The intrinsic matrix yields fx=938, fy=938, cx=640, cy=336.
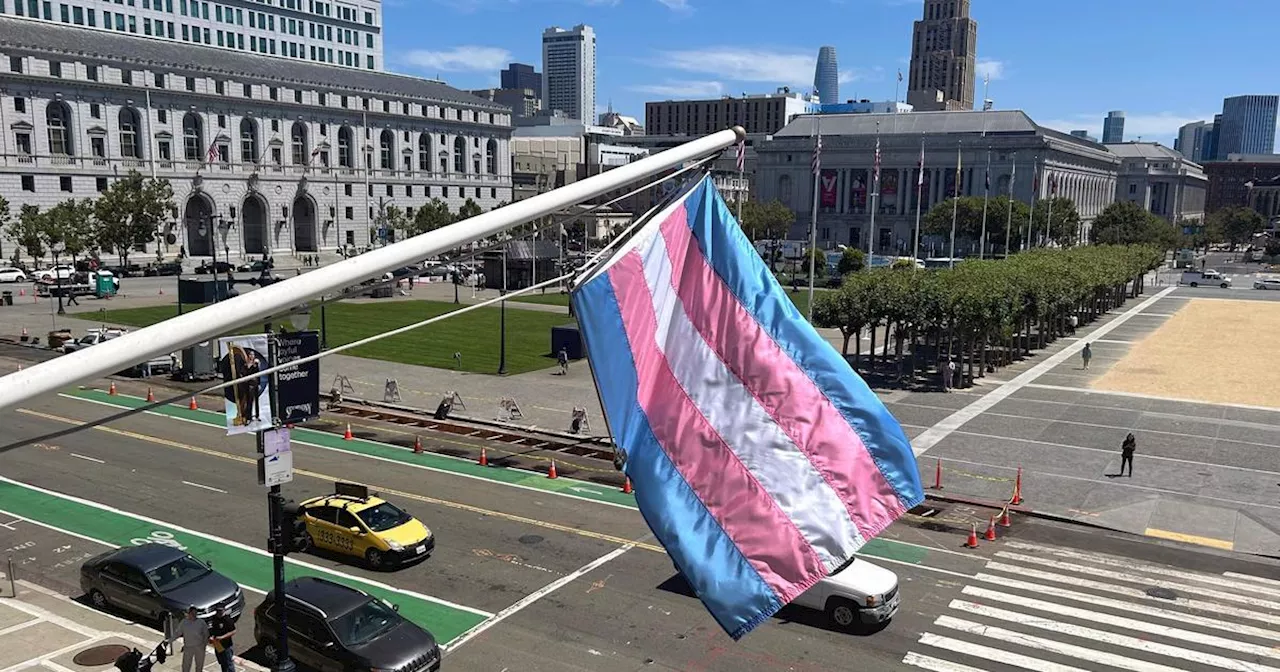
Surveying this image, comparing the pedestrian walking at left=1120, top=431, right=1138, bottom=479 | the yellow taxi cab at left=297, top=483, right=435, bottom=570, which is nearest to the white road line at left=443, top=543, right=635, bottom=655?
the yellow taxi cab at left=297, top=483, right=435, bottom=570

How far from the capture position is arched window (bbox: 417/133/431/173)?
129825mm

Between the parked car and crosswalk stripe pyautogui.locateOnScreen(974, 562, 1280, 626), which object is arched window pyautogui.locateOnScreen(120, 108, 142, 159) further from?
crosswalk stripe pyautogui.locateOnScreen(974, 562, 1280, 626)

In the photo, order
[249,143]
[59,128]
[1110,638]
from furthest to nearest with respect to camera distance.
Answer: [249,143]
[59,128]
[1110,638]

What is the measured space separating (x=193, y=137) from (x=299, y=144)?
44.1ft

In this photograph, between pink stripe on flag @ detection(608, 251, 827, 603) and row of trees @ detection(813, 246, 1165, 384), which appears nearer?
pink stripe on flag @ detection(608, 251, 827, 603)

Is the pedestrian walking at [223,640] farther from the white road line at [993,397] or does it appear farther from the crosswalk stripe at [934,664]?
the white road line at [993,397]

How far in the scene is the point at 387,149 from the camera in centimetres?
12494

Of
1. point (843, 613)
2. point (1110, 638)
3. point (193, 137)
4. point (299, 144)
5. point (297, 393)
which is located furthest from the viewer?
point (299, 144)

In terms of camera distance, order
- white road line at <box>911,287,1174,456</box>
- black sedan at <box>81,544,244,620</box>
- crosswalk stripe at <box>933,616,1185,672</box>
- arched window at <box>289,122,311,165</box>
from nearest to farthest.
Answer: crosswalk stripe at <box>933,616,1185,672</box> < black sedan at <box>81,544,244,620</box> < white road line at <box>911,287,1174,456</box> < arched window at <box>289,122,311,165</box>

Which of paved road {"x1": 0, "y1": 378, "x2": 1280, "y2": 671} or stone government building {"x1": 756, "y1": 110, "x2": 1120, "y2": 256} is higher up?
stone government building {"x1": 756, "y1": 110, "x2": 1120, "y2": 256}

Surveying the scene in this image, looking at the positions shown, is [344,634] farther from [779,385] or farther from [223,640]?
[779,385]

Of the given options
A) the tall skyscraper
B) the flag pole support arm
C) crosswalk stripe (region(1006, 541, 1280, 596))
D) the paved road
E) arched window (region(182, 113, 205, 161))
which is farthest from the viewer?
the tall skyscraper

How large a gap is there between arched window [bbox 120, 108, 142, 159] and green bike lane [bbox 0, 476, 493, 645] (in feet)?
276

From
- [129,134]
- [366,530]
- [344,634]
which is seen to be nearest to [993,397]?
[366,530]
